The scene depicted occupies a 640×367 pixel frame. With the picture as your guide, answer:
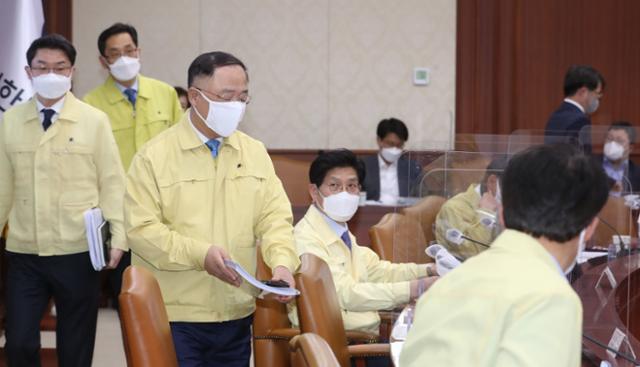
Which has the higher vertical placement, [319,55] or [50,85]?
[319,55]

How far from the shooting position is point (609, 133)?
763cm

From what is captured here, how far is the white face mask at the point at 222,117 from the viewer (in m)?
3.33

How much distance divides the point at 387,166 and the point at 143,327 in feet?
17.3

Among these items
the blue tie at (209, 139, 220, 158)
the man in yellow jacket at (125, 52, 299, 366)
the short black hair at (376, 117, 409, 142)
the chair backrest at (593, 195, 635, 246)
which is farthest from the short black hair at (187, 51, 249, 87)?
the short black hair at (376, 117, 409, 142)

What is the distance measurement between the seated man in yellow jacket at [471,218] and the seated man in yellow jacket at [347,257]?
147mm

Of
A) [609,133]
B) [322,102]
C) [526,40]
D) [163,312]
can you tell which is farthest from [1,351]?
[526,40]

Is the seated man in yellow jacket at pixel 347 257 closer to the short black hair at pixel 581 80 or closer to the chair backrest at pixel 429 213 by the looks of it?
the chair backrest at pixel 429 213

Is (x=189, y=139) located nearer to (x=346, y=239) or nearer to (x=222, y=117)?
(x=222, y=117)

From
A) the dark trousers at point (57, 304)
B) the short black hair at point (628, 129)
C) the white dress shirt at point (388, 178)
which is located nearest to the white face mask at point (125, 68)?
the dark trousers at point (57, 304)

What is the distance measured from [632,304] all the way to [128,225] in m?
1.80

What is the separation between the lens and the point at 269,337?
352 centimetres

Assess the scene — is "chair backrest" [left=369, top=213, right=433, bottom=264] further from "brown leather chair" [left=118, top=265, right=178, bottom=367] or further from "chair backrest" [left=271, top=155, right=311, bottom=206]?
"chair backrest" [left=271, top=155, right=311, bottom=206]

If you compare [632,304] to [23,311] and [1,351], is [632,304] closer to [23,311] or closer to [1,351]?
[23,311]

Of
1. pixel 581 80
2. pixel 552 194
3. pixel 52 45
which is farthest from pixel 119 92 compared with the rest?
pixel 552 194
